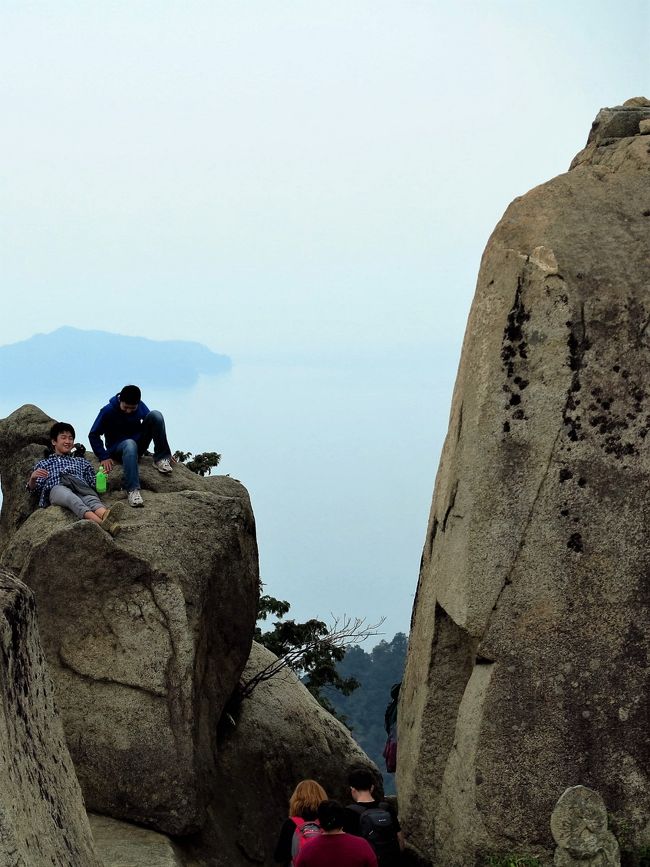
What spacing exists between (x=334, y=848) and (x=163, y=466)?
6.59 metres

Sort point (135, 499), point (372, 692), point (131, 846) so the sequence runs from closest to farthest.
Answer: point (131, 846) < point (135, 499) < point (372, 692)

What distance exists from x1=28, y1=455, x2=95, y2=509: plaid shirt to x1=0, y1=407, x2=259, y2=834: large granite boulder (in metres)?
0.32

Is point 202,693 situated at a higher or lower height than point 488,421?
lower

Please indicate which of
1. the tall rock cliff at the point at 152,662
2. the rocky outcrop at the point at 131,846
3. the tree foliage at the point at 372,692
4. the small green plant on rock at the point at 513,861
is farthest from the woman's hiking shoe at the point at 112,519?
the tree foliage at the point at 372,692

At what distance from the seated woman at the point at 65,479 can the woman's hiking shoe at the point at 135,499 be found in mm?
280

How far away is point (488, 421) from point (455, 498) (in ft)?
2.42

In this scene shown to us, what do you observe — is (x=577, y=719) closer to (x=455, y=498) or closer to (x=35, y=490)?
(x=455, y=498)

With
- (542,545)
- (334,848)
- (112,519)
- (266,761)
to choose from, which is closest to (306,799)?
(334,848)

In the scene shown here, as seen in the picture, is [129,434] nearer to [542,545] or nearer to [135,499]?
[135,499]

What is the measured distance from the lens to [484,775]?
34.8 feet

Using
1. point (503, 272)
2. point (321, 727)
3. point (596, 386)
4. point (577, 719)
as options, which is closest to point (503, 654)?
point (577, 719)

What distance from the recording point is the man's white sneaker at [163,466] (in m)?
13.9

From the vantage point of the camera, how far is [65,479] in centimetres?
1323

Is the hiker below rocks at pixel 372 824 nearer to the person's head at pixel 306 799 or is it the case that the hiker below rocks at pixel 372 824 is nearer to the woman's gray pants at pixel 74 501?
the person's head at pixel 306 799
